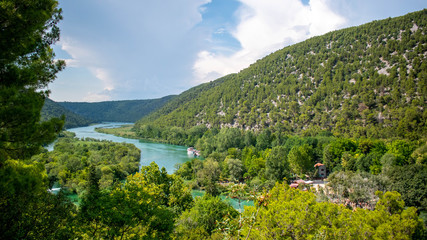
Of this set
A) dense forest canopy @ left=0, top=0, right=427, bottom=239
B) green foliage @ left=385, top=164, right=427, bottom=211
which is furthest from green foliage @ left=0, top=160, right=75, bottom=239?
green foliage @ left=385, top=164, right=427, bottom=211

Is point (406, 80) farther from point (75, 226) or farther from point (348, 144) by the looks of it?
point (75, 226)

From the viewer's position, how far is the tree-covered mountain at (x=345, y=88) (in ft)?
173

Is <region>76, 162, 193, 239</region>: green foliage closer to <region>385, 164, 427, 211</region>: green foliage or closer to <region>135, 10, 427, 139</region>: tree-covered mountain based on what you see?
<region>385, 164, 427, 211</region>: green foliage

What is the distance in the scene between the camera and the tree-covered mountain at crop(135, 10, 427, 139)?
5262 centimetres

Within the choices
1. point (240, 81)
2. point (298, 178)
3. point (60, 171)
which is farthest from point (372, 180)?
point (240, 81)

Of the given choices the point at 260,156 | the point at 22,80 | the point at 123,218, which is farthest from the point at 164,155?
the point at 22,80

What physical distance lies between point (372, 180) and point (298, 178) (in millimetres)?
16888

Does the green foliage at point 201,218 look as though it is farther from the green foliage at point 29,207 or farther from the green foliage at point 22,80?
the green foliage at point 22,80

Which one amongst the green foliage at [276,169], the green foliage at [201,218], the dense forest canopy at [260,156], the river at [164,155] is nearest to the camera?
the dense forest canopy at [260,156]

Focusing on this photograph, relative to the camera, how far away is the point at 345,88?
69.0m

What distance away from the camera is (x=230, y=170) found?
40.2 meters

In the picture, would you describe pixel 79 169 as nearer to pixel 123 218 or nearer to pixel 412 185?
pixel 123 218

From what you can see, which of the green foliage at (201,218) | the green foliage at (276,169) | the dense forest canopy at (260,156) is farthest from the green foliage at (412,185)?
the green foliage at (201,218)

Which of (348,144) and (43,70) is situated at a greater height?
(43,70)
